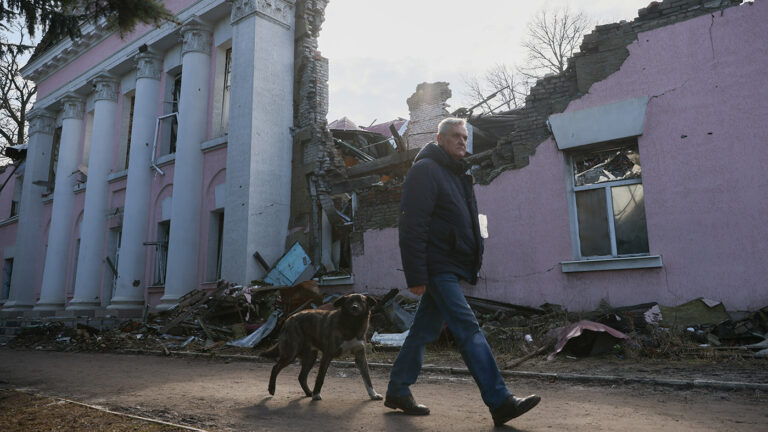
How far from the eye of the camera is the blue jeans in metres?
3.21

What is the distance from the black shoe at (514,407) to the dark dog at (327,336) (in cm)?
140

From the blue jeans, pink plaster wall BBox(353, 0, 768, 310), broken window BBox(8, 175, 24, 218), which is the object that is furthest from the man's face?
broken window BBox(8, 175, 24, 218)

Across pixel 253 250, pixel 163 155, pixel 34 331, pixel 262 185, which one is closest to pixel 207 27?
pixel 163 155

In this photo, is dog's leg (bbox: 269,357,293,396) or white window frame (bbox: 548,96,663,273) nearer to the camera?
dog's leg (bbox: 269,357,293,396)

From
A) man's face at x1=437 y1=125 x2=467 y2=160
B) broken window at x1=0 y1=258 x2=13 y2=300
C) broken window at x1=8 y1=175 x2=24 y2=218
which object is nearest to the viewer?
man's face at x1=437 y1=125 x2=467 y2=160

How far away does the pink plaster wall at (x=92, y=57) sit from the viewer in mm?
16203

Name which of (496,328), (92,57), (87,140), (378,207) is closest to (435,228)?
(496,328)

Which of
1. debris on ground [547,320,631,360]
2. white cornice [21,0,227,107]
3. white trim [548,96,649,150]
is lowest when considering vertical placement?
debris on ground [547,320,631,360]

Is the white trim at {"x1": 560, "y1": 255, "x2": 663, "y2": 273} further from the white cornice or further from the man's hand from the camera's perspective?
the white cornice

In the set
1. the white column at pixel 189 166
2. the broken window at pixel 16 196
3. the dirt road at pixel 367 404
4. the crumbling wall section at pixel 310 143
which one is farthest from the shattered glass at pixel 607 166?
the broken window at pixel 16 196

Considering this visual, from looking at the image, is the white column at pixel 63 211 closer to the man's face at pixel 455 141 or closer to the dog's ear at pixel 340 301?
the dog's ear at pixel 340 301

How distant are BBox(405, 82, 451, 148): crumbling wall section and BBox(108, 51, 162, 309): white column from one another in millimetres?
8252

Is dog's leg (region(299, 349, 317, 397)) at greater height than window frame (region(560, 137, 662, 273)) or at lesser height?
lesser

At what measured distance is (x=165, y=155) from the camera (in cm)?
1595
